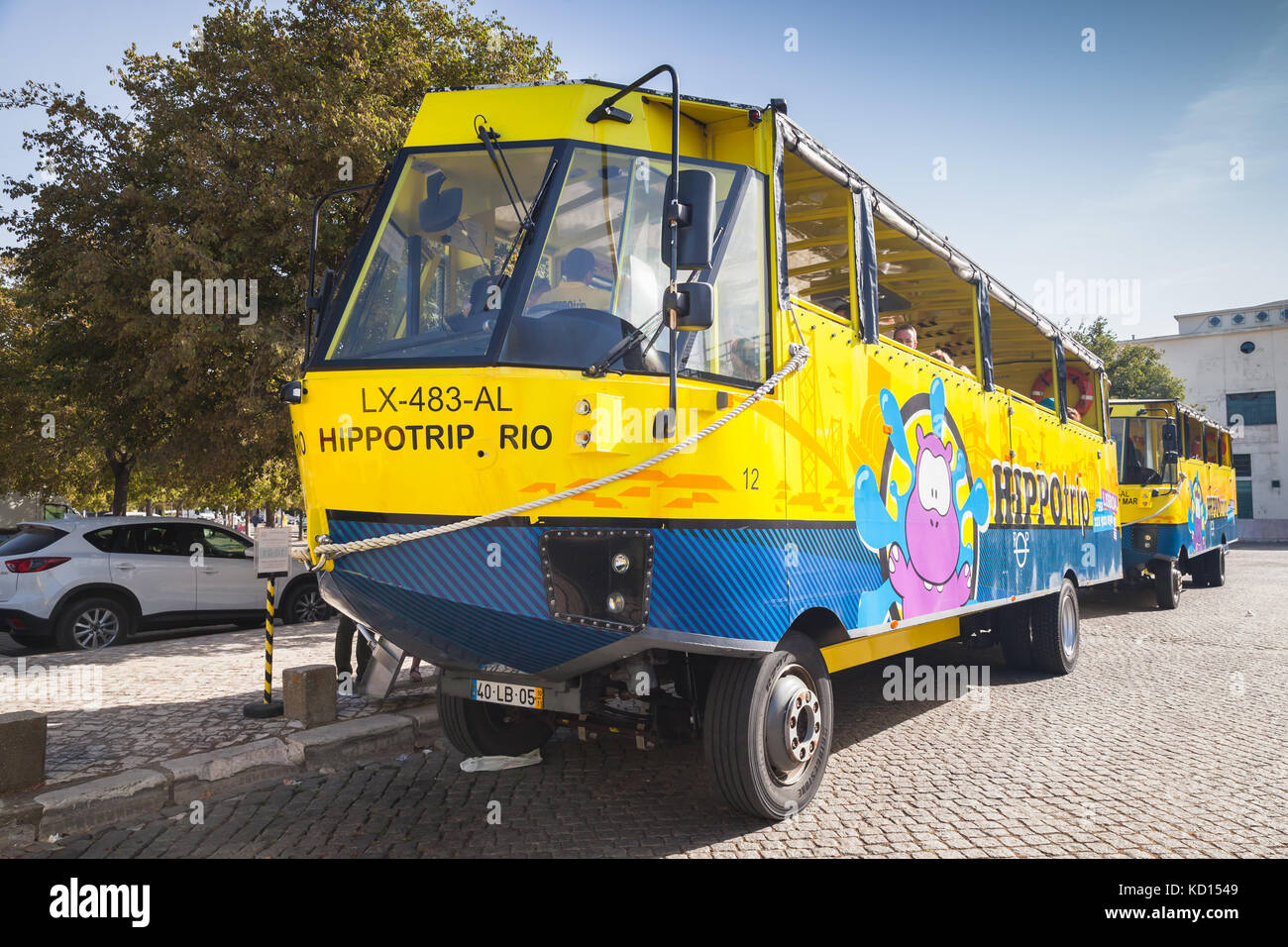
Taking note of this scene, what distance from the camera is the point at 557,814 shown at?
485cm

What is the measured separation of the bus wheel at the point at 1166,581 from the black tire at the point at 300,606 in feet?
44.1

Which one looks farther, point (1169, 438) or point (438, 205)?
point (1169, 438)

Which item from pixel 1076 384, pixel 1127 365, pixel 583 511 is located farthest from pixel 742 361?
pixel 1127 365

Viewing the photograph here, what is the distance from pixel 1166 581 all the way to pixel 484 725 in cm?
1355

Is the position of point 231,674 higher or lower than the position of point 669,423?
lower

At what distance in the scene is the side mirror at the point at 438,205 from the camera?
4.55 meters

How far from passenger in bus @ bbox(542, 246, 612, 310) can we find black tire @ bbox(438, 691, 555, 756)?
2529mm

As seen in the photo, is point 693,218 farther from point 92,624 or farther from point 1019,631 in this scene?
point 92,624

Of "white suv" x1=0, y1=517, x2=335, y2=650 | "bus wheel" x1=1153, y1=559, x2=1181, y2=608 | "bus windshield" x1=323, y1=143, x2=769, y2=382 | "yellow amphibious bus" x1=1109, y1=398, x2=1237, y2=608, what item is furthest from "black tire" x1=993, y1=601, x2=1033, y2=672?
"white suv" x1=0, y1=517, x2=335, y2=650

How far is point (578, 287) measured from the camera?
4137mm
